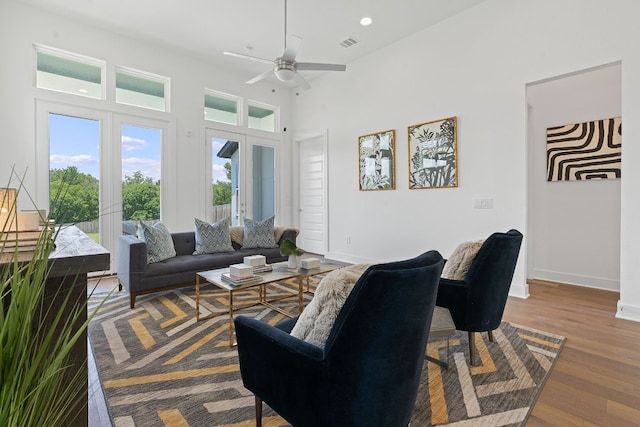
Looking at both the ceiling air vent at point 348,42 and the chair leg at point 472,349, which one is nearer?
the chair leg at point 472,349

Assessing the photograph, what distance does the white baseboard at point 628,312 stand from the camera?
116 inches

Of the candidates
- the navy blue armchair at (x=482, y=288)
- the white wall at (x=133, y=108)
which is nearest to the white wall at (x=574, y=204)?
the navy blue armchair at (x=482, y=288)

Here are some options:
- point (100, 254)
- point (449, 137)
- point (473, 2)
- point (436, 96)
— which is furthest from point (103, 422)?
point (473, 2)

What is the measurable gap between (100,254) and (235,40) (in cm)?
464

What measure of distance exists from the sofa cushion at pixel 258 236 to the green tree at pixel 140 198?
1.62 metres

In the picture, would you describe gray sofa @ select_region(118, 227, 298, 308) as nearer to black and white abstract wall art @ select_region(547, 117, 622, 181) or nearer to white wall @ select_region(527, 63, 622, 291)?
white wall @ select_region(527, 63, 622, 291)

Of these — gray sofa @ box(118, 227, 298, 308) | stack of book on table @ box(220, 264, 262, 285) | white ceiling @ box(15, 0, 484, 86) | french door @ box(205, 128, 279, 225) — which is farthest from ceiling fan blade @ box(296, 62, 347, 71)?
french door @ box(205, 128, 279, 225)

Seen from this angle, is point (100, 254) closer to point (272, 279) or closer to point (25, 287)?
point (25, 287)

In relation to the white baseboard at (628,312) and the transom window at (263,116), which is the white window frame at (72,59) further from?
the white baseboard at (628,312)

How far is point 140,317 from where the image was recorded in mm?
2949

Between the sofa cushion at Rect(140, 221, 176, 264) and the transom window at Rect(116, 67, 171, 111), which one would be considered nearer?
the sofa cushion at Rect(140, 221, 176, 264)

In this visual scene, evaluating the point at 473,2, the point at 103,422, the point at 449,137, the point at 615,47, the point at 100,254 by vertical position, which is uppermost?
the point at 473,2

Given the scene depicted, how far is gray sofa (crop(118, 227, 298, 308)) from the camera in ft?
10.5

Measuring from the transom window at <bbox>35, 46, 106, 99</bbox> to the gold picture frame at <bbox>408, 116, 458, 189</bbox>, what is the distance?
4426mm
